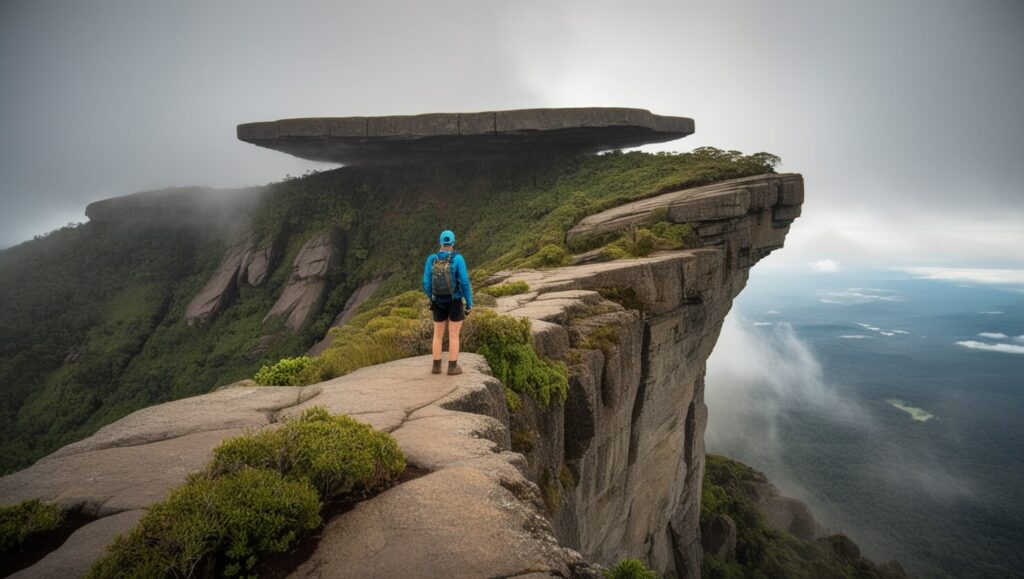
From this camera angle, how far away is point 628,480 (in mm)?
13633

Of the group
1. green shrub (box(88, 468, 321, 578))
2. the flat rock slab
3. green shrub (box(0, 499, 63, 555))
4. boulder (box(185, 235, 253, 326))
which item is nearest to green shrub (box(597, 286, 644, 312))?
green shrub (box(88, 468, 321, 578))

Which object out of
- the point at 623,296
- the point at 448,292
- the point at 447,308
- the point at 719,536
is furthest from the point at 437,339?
the point at 719,536

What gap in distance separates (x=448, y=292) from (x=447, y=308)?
36 cm

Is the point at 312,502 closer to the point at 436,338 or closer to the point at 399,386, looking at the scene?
the point at 399,386

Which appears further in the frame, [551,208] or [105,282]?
[105,282]

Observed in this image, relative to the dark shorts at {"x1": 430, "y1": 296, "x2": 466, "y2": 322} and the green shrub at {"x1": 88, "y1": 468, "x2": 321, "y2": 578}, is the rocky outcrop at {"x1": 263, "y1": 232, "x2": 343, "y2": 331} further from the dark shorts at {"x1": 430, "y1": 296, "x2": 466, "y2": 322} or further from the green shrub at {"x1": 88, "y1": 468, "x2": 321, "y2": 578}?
the green shrub at {"x1": 88, "y1": 468, "x2": 321, "y2": 578}

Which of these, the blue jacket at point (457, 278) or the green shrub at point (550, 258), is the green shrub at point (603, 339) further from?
the green shrub at point (550, 258)

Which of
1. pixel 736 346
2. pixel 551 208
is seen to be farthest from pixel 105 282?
pixel 736 346

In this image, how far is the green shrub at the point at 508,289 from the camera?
1156 centimetres

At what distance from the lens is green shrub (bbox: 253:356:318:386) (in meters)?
7.25

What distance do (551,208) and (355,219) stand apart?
2025 centimetres

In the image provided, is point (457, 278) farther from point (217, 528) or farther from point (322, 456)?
point (217, 528)

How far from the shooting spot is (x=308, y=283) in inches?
1428

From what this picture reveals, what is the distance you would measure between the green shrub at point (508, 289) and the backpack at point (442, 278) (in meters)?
5.36
